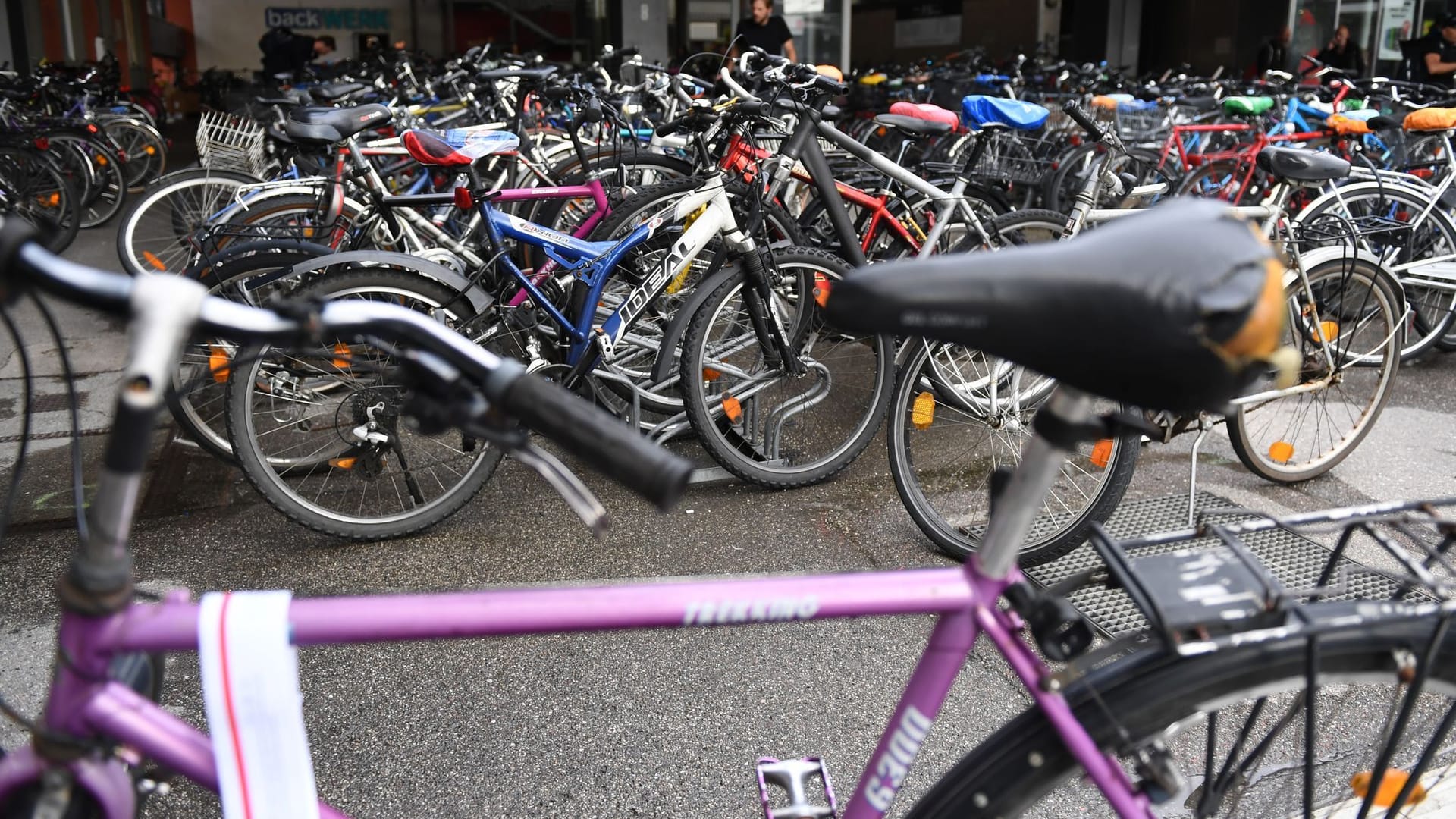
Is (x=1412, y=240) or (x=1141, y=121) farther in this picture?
(x=1141, y=121)

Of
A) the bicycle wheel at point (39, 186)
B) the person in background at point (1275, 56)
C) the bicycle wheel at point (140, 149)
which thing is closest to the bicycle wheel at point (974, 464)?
the bicycle wheel at point (39, 186)

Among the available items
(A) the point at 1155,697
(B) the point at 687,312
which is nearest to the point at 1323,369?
(B) the point at 687,312

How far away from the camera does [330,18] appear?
24.8 m

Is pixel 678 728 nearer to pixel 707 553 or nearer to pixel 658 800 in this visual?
pixel 658 800

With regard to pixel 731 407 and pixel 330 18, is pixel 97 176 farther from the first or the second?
pixel 330 18

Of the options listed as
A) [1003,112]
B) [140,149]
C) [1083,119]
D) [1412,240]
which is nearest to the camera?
[1083,119]

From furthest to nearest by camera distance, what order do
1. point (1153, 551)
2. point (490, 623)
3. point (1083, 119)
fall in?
point (1083, 119), point (1153, 551), point (490, 623)

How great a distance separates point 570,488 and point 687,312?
246cm

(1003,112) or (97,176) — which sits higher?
(1003,112)

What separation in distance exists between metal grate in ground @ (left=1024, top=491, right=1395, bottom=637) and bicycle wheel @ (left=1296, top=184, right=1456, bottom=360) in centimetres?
130

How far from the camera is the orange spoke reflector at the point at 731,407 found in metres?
3.68

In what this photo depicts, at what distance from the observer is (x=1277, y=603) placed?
1199 mm

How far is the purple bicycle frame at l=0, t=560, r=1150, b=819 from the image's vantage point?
1.13 meters

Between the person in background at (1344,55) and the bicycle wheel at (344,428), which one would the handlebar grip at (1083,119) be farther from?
the person in background at (1344,55)
